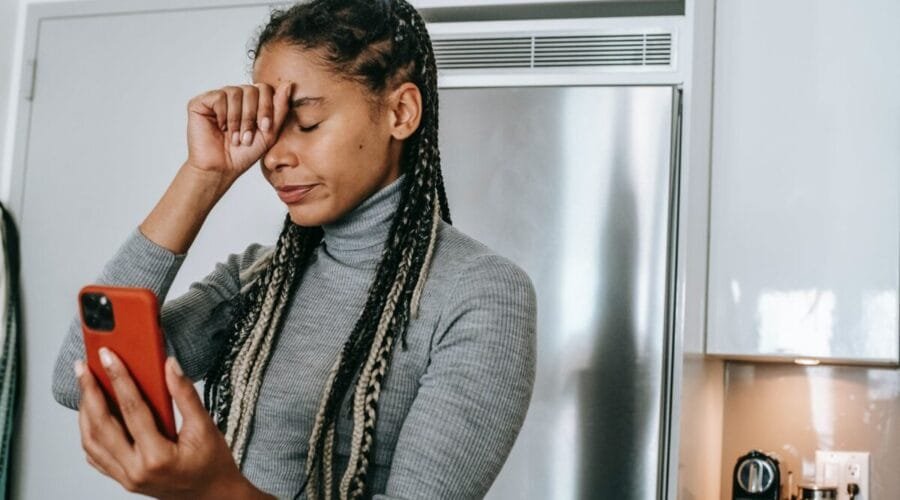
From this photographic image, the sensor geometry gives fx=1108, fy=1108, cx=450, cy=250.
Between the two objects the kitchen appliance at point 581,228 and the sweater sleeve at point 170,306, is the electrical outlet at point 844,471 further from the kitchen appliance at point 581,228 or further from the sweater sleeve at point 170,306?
the sweater sleeve at point 170,306

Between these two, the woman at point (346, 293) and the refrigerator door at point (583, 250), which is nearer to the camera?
the woman at point (346, 293)

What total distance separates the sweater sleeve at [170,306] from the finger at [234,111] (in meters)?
0.12

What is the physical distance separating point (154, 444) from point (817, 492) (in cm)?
164

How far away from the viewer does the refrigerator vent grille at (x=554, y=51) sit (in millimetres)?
1803

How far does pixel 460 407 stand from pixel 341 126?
0.28m

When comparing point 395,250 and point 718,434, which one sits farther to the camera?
point 718,434

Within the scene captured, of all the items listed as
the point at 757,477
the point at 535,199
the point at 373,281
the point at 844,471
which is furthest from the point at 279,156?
the point at 844,471

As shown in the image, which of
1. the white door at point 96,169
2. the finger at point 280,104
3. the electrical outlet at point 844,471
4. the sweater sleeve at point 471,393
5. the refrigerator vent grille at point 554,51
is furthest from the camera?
the electrical outlet at point 844,471

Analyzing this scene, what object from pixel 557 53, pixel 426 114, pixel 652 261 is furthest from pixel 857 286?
pixel 426 114

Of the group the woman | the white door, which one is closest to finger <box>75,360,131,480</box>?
the woman

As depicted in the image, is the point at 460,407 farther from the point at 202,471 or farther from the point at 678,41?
the point at 678,41

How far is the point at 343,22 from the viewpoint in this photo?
3.43 feet

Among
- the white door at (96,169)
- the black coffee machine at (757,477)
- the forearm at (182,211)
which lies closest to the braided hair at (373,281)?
the forearm at (182,211)

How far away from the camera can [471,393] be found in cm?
90
